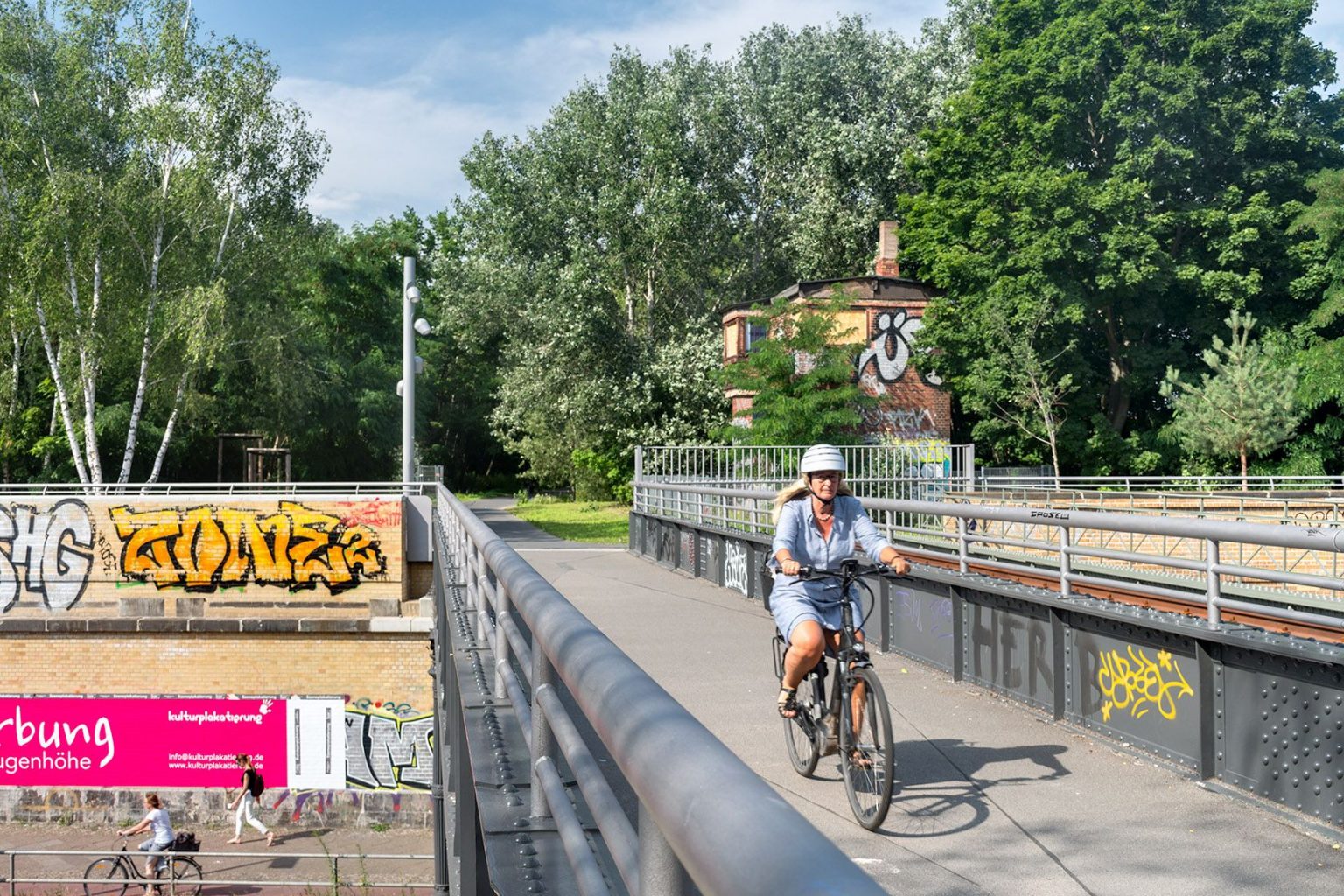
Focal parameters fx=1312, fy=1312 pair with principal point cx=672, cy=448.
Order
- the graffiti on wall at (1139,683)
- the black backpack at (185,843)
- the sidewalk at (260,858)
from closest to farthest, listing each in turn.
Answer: the graffiti on wall at (1139,683) < the sidewalk at (260,858) < the black backpack at (185,843)

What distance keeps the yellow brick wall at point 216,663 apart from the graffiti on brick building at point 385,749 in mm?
525

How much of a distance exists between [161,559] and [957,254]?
2718cm

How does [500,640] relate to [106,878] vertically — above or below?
above

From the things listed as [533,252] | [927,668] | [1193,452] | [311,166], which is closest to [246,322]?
[311,166]

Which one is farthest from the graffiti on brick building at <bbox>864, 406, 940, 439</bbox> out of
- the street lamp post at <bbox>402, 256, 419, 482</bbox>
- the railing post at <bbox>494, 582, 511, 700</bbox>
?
the railing post at <bbox>494, 582, 511, 700</bbox>

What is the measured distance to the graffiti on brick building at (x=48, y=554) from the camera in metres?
28.5

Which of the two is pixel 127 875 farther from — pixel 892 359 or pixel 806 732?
pixel 892 359

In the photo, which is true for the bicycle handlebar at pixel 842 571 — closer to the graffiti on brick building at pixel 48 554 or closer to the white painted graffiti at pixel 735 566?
the white painted graffiti at pixel 735 566

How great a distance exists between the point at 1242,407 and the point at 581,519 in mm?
20082

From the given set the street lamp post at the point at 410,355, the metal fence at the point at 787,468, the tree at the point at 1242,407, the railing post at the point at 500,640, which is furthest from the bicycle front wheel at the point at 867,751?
the tree at the point at 1242,407

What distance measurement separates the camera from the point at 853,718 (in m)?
6.37

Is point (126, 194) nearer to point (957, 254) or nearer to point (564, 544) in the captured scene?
point (564, 544)

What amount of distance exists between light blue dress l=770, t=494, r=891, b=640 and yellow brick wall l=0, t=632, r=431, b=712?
A: 21.8 meters

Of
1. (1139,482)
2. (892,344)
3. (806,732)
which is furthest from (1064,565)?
(892,344)
